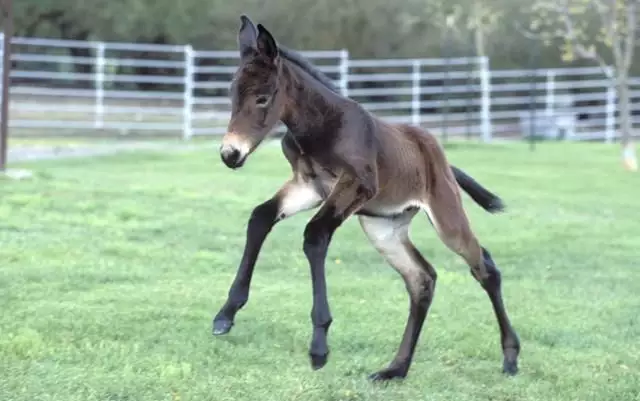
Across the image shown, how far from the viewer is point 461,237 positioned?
4.58m

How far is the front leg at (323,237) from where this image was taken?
376cm

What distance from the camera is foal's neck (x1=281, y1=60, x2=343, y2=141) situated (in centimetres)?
394

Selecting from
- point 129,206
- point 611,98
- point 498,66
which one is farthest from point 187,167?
point 498,66

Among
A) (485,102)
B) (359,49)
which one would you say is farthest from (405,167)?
(359,49)

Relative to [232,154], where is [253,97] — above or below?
above

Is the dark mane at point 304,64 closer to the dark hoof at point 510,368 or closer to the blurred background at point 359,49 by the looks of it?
the dark hoof at point 510,368

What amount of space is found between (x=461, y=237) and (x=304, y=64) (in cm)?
114

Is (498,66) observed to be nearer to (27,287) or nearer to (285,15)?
(285,15)

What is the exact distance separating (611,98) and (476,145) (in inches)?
270

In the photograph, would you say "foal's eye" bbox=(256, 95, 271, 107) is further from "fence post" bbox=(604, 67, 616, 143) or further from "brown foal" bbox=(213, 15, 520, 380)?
"fence post" bbox=(604, 67, 616, 143)

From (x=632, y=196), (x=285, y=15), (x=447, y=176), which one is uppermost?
(x=285, y=15)

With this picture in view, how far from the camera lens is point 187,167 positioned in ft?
51.0

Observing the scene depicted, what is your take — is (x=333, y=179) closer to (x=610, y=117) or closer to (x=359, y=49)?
(x=610, y=117)

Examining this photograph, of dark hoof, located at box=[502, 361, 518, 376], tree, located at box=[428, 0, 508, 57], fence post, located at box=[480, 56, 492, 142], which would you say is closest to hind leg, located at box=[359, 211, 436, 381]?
dark hoof, located at box=[502, 361, 518, 376]
